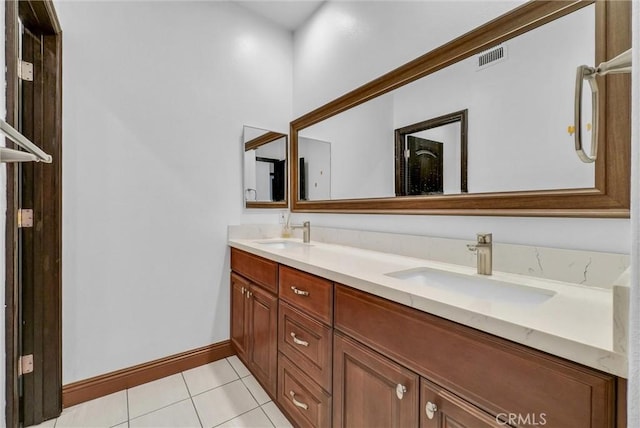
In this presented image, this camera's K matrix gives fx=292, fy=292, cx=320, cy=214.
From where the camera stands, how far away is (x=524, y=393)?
2.09ft

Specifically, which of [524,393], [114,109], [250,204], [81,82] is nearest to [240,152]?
[250,204]

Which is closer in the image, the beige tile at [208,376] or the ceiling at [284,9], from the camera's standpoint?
the beige tile at [208,376]

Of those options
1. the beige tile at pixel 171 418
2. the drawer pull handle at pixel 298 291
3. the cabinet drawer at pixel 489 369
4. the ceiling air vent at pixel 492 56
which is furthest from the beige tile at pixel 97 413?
the ceiling air vent at pixel 492 56

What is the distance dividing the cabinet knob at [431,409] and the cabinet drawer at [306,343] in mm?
440

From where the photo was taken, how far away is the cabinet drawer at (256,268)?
1599 mm

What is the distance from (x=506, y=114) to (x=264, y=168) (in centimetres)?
170

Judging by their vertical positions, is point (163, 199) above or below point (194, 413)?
above

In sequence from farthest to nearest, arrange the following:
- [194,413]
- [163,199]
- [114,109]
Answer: [163,199] < [114,109] < [194,413]

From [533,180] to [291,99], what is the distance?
197 cm

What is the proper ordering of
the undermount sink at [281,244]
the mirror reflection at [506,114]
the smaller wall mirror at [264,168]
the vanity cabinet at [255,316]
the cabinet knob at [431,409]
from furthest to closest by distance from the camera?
1. the smaller wall mirror at [264,168]
2. the undermount sink at [281,244]
3. the vanity cabinet at [255,316]
4. the mirror reflection at [506,114]
5. the cabinet knob at [431,409]

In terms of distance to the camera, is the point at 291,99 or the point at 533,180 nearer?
the point at 533,180

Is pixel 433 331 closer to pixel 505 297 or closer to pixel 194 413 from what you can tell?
pixel 505 297

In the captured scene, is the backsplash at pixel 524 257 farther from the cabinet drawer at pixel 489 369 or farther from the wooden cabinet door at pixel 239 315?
the wooden cabinet door at pixel 239 315

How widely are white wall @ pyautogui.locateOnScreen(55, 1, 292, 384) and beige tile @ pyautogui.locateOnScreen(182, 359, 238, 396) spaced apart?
0.55ft
